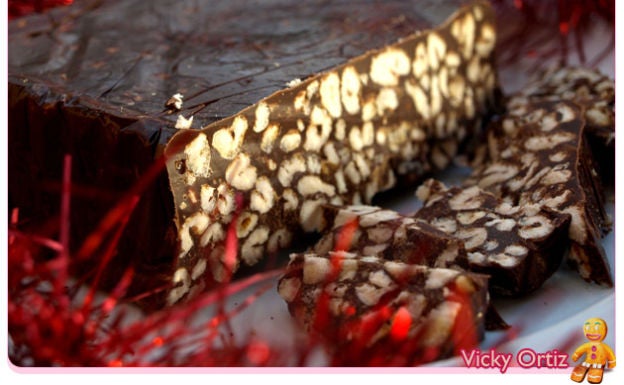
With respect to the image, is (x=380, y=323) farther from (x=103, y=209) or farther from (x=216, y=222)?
(x=103, y=209)

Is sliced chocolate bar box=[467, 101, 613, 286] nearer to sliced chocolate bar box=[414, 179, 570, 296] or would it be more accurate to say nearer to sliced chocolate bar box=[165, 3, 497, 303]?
sliced chocolate bar box=[414, 179, 570, 296]

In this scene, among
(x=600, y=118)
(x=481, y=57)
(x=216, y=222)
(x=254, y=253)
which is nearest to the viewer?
(x=216, y=222)

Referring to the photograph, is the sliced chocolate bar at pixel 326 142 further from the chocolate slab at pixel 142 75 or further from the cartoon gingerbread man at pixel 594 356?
the cartoon gingerbread man at pixel 594 356

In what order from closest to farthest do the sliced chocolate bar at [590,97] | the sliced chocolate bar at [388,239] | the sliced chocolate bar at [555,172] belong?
the sliced chocolate bar at [388,239] → the sliced chocolate bar at [555,172] → the sliced chocolate bar at [590,97]

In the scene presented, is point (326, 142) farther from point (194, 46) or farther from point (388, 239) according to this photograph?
point (194, 46)

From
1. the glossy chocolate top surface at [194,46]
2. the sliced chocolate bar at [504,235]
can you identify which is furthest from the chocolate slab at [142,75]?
the sliced chocolate bar at [504,235]

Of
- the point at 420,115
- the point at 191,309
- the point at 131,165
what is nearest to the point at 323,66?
the point at 420,115
